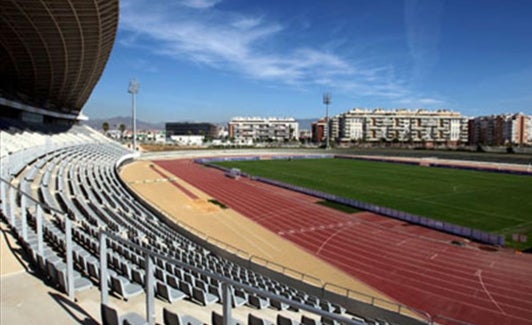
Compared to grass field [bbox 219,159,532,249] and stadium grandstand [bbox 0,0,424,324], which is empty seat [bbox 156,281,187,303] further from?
grass field [bbox 219,159,532,249]

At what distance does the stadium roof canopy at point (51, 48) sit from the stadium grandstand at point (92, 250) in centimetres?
11

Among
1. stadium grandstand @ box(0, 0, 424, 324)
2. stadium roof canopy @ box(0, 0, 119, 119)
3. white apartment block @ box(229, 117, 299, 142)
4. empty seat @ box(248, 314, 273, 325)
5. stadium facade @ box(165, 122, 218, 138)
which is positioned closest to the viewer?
empty seat @ box(248, 314, 273, 325)

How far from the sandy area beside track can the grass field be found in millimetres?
11108

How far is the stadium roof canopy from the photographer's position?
78.2 ft

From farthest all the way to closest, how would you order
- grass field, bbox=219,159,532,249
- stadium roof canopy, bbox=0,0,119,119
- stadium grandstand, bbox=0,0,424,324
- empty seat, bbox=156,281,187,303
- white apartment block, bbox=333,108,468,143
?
1. white apartment block, bbox=333,108,468,143
2. grass field, bbox=219,159,532,249
3. stadium roof canopy, bbox=0,0,119,119
4. empty seat, bbox=156,281,187,303
5. stadium grandstand, bbox=0,0,424,324

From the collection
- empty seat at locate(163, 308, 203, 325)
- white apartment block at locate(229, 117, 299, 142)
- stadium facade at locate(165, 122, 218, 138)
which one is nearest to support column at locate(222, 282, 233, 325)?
empty seat at locate(163, 308, 203, 325)

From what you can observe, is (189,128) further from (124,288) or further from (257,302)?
(124,288)

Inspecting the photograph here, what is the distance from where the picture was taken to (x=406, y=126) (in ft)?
486

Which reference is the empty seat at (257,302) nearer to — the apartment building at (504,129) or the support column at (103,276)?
the support column at (103,276)

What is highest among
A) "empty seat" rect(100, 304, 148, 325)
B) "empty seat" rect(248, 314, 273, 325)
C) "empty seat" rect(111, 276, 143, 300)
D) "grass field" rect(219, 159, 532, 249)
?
"empty seat" rect(248, 314, 273, 325)

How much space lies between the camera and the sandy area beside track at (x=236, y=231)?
51.6 feet

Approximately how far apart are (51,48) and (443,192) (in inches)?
1493

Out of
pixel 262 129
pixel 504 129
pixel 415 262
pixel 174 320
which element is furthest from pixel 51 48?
pixel 504 129

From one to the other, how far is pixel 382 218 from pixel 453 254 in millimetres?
7136
